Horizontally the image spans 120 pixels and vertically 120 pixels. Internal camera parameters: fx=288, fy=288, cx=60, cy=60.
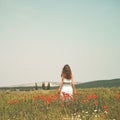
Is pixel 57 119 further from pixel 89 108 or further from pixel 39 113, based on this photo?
pixel 89 108

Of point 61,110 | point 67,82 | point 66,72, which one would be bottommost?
point 61,110

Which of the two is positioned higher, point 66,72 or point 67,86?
point 66,72

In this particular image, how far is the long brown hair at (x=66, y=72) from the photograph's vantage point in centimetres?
1252

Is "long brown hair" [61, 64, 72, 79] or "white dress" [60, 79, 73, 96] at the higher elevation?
"long brown hair" [61, 64, 72, 79]

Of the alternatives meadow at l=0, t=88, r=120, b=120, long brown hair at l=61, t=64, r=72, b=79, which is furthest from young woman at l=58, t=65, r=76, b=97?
meadow at l=0, t=88, r=120, b=120

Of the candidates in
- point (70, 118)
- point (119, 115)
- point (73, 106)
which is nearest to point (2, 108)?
point (73, 106)

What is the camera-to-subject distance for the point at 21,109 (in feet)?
32.8

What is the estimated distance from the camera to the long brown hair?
41.1 feet

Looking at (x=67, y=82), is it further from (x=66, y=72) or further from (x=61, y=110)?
(x=61, y=110)

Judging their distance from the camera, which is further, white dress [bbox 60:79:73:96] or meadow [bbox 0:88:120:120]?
white dress [bbox 60:79:73:96]

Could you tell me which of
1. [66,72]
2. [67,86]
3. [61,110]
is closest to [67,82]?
[67,86]

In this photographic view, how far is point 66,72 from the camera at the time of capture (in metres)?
12.6

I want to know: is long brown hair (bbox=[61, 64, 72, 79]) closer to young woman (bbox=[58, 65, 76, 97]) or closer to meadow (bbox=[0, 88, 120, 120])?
young woman (bbox=[58, 65, 76, 97])

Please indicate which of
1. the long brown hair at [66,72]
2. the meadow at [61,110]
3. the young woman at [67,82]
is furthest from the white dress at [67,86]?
the meadow at [61,110]
